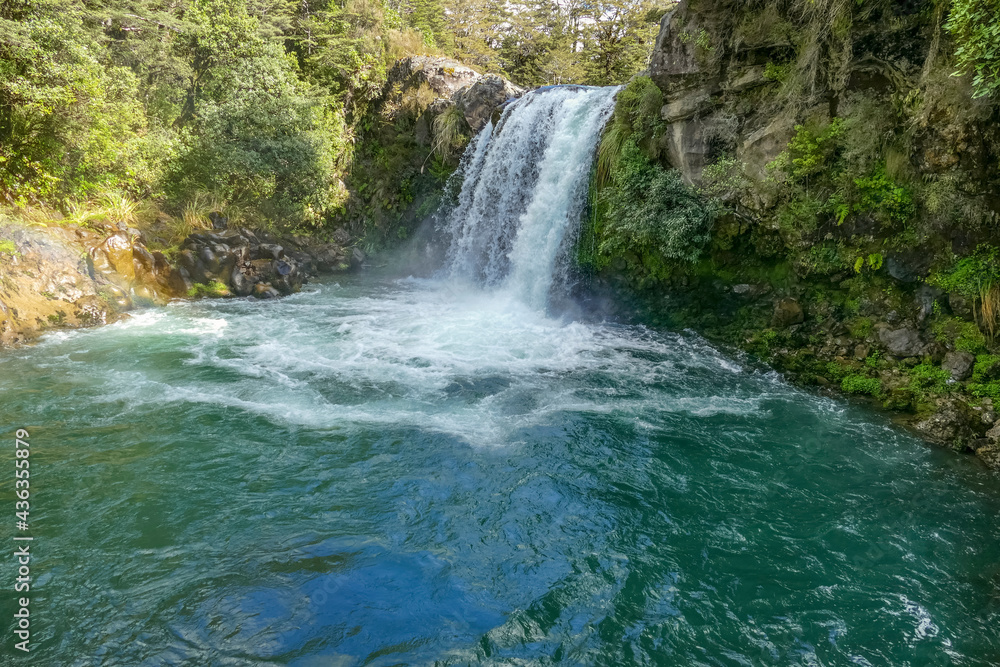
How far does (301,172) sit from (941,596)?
1593 centimetres

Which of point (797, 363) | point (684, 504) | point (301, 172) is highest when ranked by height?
point (301, 172)

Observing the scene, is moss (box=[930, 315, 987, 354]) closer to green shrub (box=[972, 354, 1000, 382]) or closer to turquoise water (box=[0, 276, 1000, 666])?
green shrub (box=[972, 354, 1000, 382])

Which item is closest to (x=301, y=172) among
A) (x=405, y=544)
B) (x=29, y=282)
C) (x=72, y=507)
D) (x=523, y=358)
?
(x=29, y=282)

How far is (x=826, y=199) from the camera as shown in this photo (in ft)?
26.8

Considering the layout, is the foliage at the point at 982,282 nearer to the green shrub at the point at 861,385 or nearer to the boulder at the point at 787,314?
the green shrub at the point at 861,385

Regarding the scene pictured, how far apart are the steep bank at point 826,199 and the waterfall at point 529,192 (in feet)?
4.20

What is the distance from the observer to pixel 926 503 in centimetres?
560

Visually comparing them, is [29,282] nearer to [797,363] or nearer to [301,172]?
[301,172]

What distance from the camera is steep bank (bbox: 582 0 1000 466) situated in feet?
22.2

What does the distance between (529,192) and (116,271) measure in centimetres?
953

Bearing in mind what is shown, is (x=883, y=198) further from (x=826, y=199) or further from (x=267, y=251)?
(x=267, y=251)

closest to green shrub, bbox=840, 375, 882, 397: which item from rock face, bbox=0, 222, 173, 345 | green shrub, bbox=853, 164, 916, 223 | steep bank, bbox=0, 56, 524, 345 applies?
green shrub, bbox=853, 164, 916, 223

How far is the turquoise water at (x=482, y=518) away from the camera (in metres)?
4.05

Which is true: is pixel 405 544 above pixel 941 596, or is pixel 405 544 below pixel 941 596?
below
